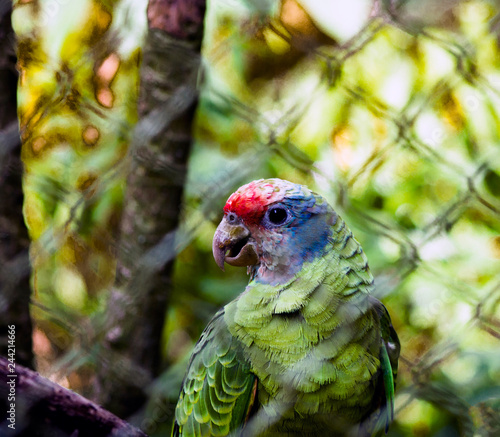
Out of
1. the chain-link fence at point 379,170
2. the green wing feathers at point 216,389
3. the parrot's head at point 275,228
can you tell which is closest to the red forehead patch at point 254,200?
the parrot's head at point 275,228

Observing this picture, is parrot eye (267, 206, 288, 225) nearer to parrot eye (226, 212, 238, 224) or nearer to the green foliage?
parrot eye (226, 212, 238, 224)

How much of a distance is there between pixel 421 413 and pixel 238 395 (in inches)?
25.6

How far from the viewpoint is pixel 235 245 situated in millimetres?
764

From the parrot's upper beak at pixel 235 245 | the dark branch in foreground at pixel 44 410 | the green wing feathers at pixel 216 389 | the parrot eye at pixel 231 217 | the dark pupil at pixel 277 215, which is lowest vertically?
the green wing feathers at pixel 216 389

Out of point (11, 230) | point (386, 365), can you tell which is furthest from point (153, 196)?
point (386, 365)


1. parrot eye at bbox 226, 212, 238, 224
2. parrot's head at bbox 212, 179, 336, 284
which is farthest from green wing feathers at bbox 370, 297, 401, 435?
parrot eye at bbox 226, 212, 238, 224

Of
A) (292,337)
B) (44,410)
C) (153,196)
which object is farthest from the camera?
(153,196)

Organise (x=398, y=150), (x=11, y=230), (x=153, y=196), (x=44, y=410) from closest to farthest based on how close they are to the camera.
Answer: (x=44, y=410) < (x=11, y=230) < (x=153, y=196) < (x=398, y=150)

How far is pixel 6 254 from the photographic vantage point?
2.67ft

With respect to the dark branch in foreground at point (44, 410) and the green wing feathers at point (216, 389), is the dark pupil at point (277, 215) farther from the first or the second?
the dark branch in foreground at point (44, 410)

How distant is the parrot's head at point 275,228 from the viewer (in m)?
0.73

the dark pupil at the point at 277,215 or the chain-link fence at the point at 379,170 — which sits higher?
the dark pupil at the point at 277,215

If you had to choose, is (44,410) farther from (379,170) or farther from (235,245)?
(379,170)

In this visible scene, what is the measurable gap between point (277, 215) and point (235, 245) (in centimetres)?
8
